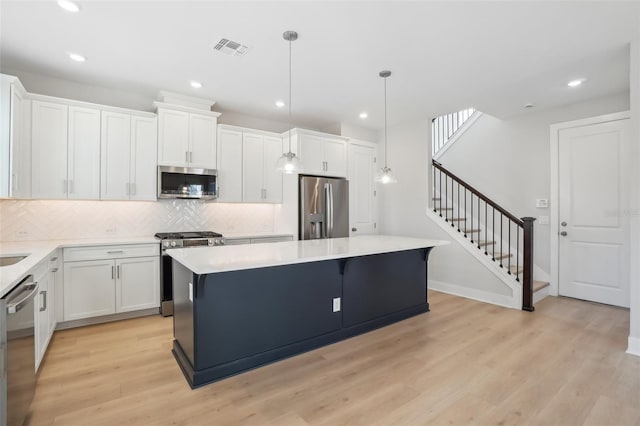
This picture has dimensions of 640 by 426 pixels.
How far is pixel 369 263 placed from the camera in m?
3.23

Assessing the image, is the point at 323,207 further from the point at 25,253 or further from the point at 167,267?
the point at 25,253

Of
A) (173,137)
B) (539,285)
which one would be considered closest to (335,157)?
(173,137)

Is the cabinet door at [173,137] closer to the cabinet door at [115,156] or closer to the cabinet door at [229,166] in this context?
the cabinet door at [115,156]

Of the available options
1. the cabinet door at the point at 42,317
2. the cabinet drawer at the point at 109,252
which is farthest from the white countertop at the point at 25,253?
the cabinet door at the point at 42,317

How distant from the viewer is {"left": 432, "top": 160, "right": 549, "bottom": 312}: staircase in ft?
13.2

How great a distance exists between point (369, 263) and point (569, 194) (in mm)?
3288

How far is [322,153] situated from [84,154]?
3.05m

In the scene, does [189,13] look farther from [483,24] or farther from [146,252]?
[146,252]

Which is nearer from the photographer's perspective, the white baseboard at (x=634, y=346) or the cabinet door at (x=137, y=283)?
the white baseboard at (x=634, y=346)

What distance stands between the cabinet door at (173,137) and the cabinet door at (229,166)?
18.4 inches

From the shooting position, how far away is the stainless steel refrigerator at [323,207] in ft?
15.5

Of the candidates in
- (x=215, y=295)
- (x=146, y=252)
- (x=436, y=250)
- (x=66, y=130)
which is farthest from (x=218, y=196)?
(x=436, y=250)

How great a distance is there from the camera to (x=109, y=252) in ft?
11.2

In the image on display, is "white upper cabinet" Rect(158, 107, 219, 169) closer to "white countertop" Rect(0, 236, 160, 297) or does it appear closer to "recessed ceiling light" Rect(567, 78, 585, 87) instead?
"white countertop" Rect(0, 236, 160, 297)
